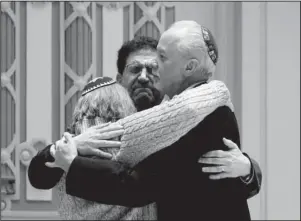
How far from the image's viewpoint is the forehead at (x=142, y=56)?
172cm

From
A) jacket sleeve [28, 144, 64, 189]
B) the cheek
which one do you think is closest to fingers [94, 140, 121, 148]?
jacket sleeve [28, 144, 64, 189]

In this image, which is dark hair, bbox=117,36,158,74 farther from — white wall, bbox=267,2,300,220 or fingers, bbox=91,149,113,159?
white wall, bbox=267,2,300,220

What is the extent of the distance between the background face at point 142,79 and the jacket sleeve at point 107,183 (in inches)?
14.1

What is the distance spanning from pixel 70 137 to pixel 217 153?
315mm

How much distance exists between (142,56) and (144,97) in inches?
5.5

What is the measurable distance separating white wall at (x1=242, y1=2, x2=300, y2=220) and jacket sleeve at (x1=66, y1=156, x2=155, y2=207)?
127cm

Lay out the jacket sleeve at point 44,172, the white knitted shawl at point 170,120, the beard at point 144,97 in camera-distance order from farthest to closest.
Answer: the beard at point 144,97, the jacket sleeve at point 44,172, the white knitted shawl at point 170,120

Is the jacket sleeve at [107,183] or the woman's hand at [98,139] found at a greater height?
the woman's hand at [98,139]

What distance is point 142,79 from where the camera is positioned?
1665 mm

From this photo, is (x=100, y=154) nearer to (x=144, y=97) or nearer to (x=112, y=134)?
(x=112, y=134)

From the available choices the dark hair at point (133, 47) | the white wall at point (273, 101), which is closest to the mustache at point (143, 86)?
the dark hair at point (133, 47)

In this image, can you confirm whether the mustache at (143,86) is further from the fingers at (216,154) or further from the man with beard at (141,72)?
the fingers at (216,154)

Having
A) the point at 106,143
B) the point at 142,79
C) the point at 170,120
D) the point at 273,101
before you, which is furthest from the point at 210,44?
the point at 273,101

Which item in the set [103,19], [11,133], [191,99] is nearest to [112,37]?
[103,19]
